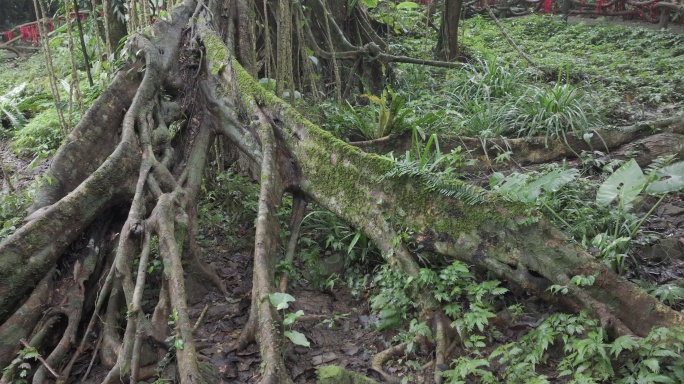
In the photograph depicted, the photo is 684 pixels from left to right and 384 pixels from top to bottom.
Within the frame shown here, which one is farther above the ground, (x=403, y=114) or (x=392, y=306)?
(x=403, y=114)

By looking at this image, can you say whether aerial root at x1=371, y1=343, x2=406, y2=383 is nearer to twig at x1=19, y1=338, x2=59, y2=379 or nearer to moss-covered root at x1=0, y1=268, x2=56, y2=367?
twig at x1=19, y1=338, x2=59, y2=379

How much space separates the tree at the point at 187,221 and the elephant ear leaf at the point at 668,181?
0.69m

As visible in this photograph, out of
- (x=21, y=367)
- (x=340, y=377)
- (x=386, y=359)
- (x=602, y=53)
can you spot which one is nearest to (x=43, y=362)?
(x=21, y=367)

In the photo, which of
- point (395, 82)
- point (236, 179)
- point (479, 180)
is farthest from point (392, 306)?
point (395, 82)

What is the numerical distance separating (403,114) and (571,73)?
375cm

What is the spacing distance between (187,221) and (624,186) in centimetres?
280

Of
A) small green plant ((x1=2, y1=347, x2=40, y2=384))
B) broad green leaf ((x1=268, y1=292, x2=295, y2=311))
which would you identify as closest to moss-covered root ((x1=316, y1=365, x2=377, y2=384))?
broad green leaf ((x1=268, y1=292, x2=295, y2=311))

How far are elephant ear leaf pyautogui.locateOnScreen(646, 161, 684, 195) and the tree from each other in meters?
0.69

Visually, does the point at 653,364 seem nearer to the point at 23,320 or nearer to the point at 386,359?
the point at 386,359

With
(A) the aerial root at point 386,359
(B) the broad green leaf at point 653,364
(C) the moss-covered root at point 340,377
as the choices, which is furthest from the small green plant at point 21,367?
(B) the broad green leaf at point 653,364

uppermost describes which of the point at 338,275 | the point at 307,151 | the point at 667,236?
the point at 307,151

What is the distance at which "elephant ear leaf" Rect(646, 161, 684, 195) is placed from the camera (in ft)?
10.00

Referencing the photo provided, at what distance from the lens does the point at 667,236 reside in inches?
146

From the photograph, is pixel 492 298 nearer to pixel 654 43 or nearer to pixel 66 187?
pixel 66 187
